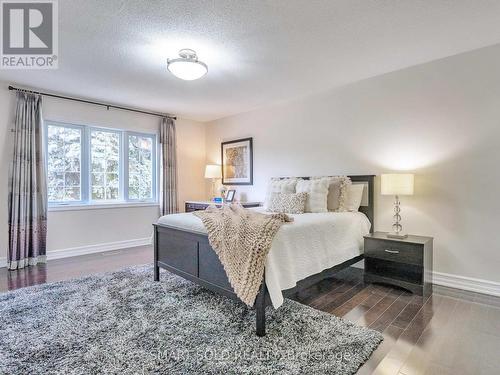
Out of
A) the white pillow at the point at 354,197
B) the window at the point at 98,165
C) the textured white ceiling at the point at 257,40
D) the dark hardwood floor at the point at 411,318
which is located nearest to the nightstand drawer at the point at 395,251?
the dark hardwood floor at the point at 411,318

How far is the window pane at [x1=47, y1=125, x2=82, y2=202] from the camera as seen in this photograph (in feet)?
13.6

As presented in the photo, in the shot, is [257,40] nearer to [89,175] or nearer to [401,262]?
[401,262]

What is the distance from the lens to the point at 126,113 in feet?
15.8

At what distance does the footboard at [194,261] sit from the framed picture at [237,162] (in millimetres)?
2304

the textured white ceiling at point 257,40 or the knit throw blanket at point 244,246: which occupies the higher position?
the textured white ceiling at point 257,40

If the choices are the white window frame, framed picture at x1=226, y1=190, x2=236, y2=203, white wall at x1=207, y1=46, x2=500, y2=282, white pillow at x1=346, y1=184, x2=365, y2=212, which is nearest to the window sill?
the white window frame

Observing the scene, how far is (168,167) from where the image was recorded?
17.1ft

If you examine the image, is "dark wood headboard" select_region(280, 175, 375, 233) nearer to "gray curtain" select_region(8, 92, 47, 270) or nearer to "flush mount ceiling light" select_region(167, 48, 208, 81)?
"flush mount ceiling light" select_region(167, 48, 208, 81)

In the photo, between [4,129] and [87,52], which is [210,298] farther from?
[4,129]

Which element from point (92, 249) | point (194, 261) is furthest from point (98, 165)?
point (194, 261)

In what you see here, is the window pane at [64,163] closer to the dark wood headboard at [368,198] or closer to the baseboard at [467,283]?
the dark wood headboard at [368,198]

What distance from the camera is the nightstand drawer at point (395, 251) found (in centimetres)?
273

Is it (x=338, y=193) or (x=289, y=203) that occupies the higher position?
(x=338, y=193)

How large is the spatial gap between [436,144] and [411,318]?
185 centimetres
